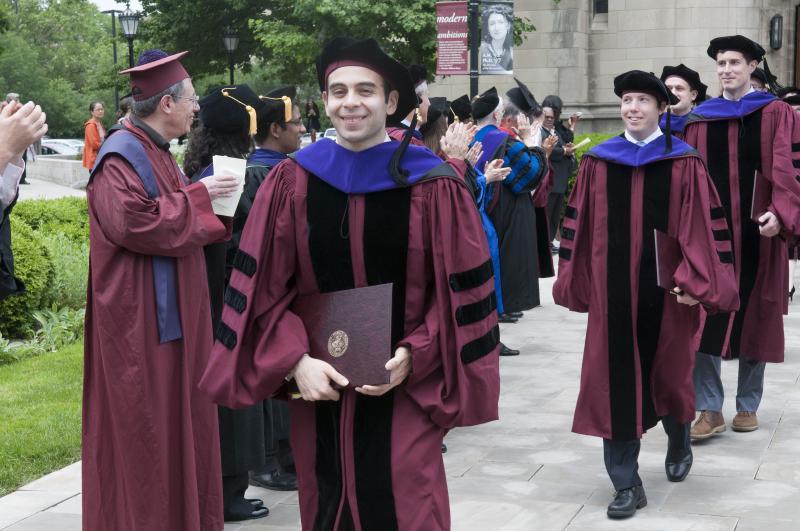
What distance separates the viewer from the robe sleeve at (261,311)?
3985 millimetres

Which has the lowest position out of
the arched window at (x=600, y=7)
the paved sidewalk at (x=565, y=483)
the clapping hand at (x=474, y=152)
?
the paved sidewalk at (x=565, y=483)

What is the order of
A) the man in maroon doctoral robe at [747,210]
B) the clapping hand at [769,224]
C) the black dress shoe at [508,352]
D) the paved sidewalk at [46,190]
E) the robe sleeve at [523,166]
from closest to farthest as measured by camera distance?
the clapping hand at [769,224], the man in maroon doctoral robe at [747,210], the robe sleeve at [523,166], the black dress shoe at [508,352], the paved sidewalk at [46,190]

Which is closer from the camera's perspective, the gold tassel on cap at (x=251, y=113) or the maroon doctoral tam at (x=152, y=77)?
the maroon doctoral tam at (x=152, y=77)

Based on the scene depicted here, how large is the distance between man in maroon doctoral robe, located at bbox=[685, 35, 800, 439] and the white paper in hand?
336 cm

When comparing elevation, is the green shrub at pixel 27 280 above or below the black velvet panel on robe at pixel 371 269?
below

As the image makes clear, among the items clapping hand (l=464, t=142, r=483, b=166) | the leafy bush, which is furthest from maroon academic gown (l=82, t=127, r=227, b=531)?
the leafy bush

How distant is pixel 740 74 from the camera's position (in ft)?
24.4

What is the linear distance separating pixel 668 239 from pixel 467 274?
224cm

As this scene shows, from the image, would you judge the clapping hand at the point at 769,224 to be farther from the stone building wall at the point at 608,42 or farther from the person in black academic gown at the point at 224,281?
the stone building wall at the point at 608,42

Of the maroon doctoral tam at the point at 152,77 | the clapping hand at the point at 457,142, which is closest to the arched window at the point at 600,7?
the clapping hand at the point at 457,142

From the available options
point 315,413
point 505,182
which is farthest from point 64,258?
point 315,413

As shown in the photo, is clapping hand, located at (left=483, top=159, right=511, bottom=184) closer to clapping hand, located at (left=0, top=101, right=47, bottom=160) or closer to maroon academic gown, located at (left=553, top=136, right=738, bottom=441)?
maroon academic gown, located at (left=553, top=136, right=738, bottom=441)

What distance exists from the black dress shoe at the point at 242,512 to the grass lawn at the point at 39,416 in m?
1.36

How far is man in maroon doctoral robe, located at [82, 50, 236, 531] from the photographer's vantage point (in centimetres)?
484
